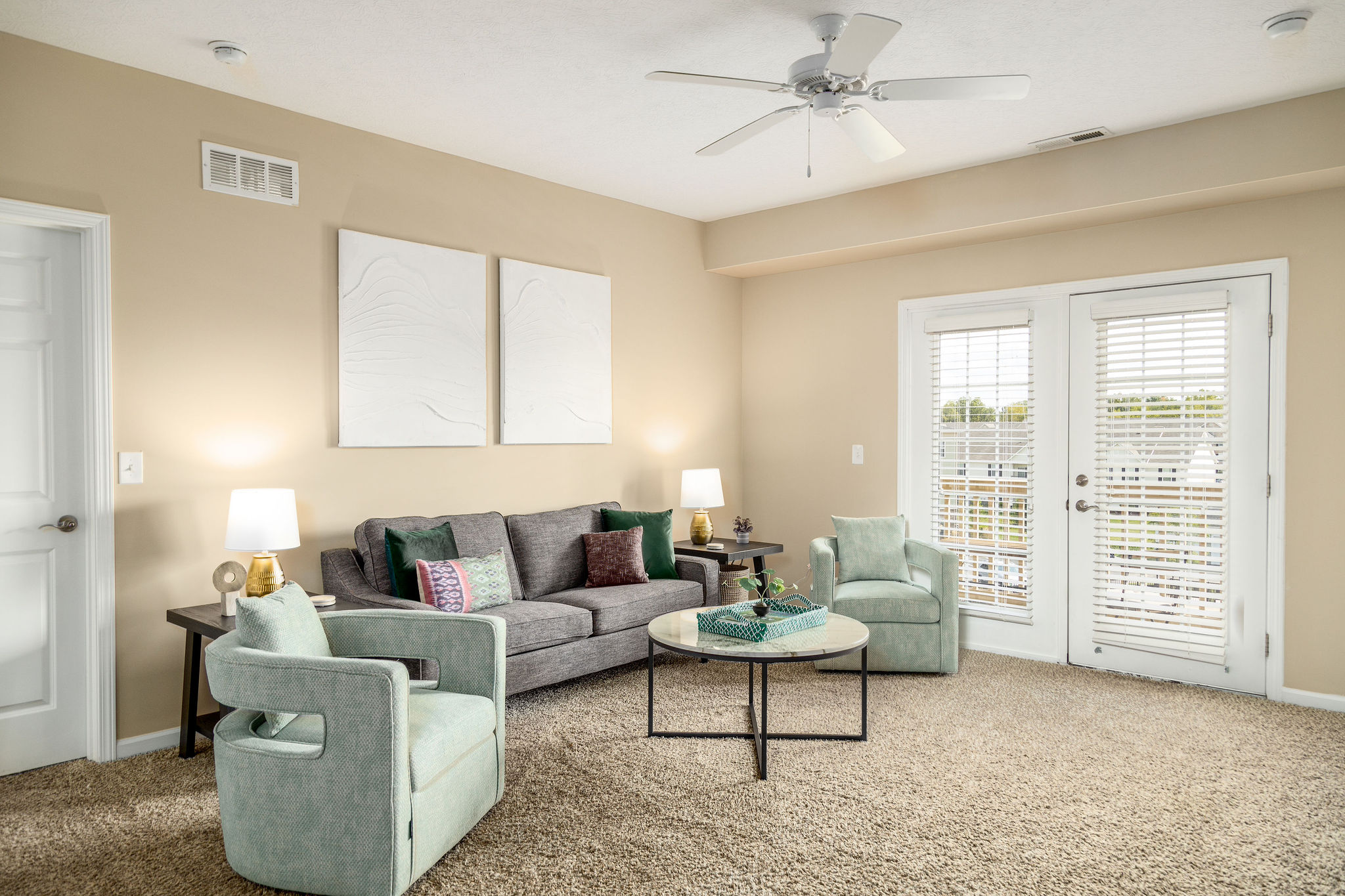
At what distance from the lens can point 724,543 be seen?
5.27m

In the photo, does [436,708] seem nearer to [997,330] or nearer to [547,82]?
[547,82]

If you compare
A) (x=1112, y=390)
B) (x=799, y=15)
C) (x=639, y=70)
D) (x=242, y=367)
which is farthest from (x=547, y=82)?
(x=1112, y=390)

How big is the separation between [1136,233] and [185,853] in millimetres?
4898

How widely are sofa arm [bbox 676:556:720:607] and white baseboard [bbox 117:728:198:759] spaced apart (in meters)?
2.49

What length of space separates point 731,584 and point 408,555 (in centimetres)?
212

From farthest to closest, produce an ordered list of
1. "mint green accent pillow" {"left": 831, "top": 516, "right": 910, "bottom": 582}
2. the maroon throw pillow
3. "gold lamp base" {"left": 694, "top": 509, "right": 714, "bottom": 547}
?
1. "gold lamp base" {"left": 694, "top": 509, "right": 714, "bottom": 547}
2. "mint green accent pillow" {"left": 831, "top": 516, "right": 910, "bottom": 582}
3. the maroon throw pillow

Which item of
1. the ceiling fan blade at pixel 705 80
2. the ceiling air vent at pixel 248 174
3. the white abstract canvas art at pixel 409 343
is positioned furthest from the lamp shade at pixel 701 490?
the ceiling fan blade at pixel 705 80

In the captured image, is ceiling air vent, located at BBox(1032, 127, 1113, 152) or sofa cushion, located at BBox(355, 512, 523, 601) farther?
ceiling air vent, located at BBox(1032, 127, 1113, 152)

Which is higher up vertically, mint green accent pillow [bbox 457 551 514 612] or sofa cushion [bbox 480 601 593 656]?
mint green accent pillow [bbox 457 551 514 612]

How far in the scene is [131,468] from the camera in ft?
10.8

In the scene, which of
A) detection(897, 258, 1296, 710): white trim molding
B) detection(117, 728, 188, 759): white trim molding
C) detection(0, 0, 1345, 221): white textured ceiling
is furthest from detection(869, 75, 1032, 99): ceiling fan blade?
detection(117, 728, 188, 759): white trim molding

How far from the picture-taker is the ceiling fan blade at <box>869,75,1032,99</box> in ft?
8.63

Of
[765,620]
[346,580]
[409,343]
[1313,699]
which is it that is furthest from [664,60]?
[1313,699]

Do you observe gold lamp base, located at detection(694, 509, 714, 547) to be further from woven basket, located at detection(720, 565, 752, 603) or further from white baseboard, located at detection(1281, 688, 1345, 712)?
white baseboard, located at detection(1281, 688, 1345, 712)
